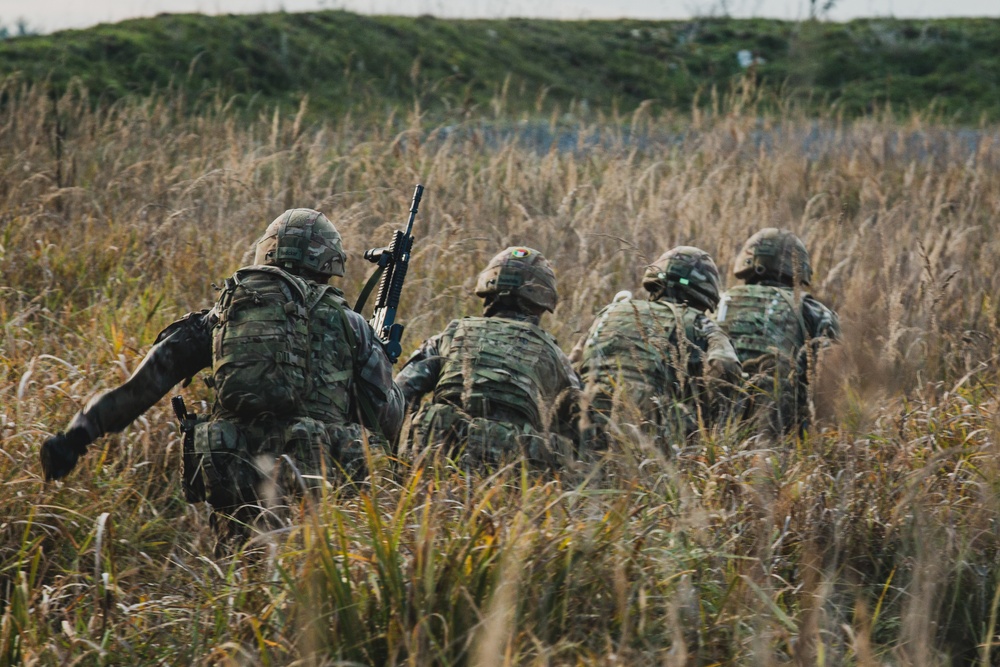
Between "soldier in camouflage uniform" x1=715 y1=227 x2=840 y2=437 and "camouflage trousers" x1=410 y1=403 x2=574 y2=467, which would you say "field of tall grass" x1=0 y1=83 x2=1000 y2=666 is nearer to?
"camouflage trousers" x1=410 y1=403 x2=574 y2=467

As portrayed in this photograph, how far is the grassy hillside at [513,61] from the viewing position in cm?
1230

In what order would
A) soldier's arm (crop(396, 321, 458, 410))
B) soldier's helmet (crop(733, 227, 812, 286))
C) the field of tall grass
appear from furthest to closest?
soldier's helmet (crop(733, 227, 812, 286)), soldier's arm (crop(396, 321, 458, 410)), the field of tall grass

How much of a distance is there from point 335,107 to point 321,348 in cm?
968

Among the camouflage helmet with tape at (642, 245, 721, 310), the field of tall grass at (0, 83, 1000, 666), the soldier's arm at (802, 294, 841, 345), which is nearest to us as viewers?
the field of tall grass at (0, 83, 1000, 666)

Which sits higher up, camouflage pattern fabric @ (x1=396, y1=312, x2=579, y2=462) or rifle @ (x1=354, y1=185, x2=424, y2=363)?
rifle @ (x1=354, y1=185, x2=424, y2=363)

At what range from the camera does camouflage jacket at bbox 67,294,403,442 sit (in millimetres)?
3801

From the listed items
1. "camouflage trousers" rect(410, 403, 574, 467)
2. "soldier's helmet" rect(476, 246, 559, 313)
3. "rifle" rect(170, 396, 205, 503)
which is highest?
"soldier's helmet" rect(476, 246, 559, 313)

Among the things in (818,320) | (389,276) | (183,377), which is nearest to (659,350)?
(389,276)

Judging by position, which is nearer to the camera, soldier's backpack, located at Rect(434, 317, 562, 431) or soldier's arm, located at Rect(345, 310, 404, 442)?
soldier's arm, located at Rect(345, 310, 404, 442)

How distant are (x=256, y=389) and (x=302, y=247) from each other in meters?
0.67

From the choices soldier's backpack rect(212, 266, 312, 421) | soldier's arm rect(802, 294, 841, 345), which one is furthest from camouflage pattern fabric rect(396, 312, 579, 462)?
soldier's arm rect(802, 294, 841, 345)

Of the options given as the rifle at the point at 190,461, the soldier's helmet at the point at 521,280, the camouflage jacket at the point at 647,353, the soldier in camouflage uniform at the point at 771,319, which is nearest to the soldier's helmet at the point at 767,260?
the soldier in camouflage uniform at the point at 771,319

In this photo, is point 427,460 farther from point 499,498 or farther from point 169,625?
point 169,625

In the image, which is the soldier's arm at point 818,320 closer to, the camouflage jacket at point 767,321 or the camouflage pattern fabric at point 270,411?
the camouflage jacket at point 767,321
